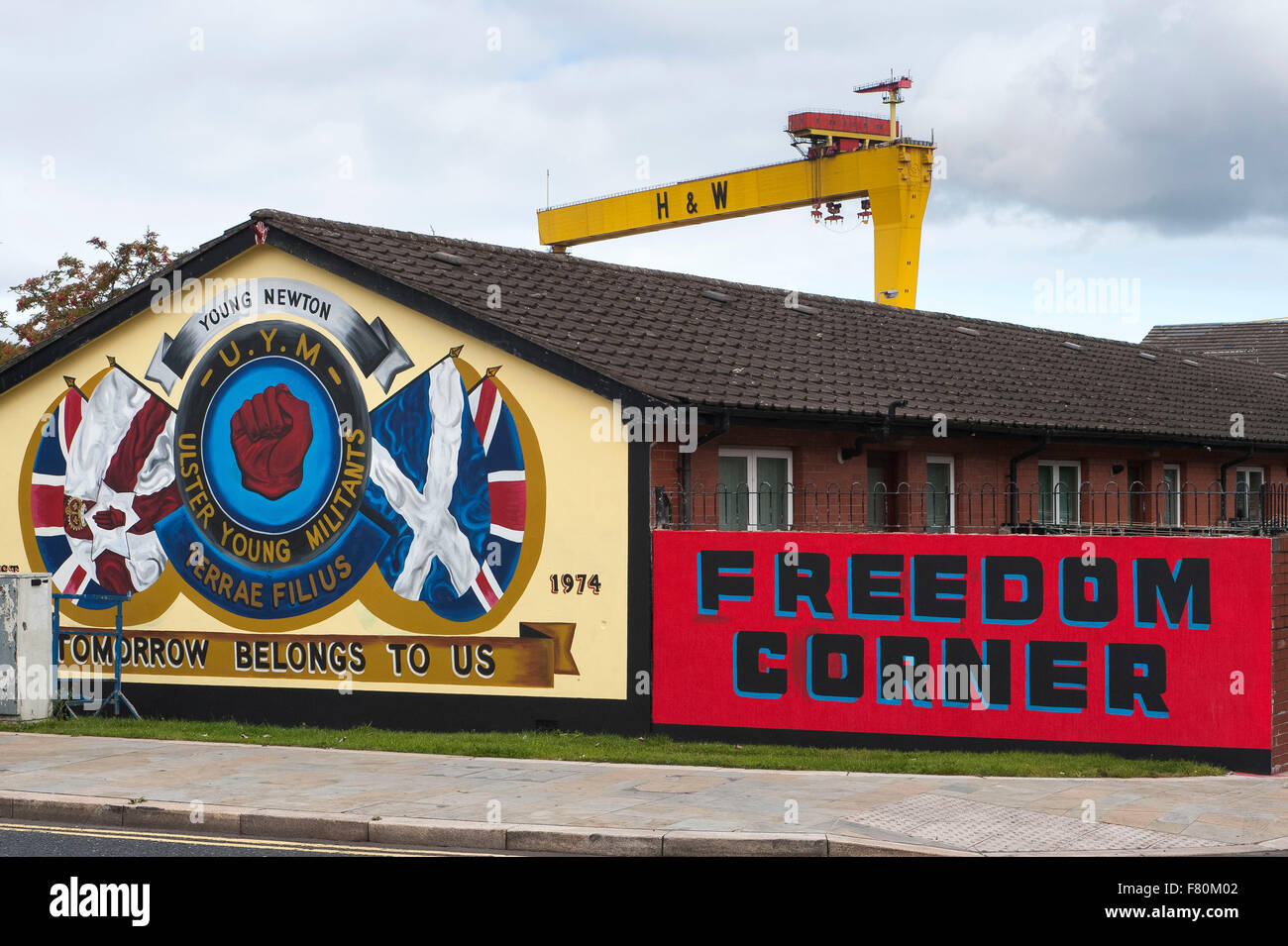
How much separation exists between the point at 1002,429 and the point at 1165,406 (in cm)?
691

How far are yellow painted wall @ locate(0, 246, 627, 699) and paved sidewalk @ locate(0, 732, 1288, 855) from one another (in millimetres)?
1689

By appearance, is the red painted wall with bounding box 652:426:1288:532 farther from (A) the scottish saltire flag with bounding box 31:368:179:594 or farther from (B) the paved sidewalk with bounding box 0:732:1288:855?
(A) the scottish saltire flag with bounding box 31:368:179:594

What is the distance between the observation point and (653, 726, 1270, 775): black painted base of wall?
11375 mm

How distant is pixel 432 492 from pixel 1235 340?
35.5m

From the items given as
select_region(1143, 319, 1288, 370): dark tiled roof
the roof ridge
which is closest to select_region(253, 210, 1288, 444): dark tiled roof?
the roof ridge

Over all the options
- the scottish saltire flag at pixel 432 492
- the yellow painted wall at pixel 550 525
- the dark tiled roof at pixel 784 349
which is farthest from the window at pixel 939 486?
the scottish saltire flag at pixel 432 492

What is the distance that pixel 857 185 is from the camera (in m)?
31.6

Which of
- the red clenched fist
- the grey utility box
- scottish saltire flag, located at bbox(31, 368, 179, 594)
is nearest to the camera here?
the grey utility box

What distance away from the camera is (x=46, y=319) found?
36156mm

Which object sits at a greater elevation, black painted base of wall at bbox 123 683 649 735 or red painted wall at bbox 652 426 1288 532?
red painted wall at bbox 652 426 1288 532

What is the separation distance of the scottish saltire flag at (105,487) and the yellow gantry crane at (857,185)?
18.2 metres

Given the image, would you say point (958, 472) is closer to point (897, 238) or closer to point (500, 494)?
point (500, 494)

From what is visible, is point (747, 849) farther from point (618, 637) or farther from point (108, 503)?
point (108, 503)
